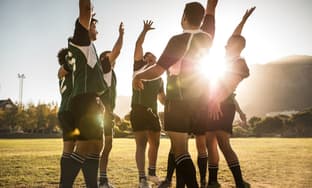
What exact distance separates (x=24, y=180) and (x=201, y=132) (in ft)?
13.6

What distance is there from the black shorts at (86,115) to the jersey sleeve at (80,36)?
0.69 meters

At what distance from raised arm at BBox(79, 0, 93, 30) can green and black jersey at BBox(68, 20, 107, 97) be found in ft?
0.38

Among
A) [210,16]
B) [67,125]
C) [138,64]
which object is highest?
[210,16]

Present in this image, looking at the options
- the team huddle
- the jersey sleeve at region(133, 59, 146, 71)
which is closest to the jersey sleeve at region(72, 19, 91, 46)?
the team huddle

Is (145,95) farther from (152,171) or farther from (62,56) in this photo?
(62,56)

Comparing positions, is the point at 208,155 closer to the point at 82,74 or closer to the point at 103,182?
the point at 103,182

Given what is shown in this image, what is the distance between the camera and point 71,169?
15.5 ft

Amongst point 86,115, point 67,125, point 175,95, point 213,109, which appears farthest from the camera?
point 213,109

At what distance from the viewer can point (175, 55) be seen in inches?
174

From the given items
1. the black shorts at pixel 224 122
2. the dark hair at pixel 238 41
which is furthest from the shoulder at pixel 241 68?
the black shorts at pixel 224 122

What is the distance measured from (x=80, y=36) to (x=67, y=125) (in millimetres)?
1493

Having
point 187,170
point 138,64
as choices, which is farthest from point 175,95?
point 138,64

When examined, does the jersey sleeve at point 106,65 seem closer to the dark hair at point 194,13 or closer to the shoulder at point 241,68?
the shoulder at point 241,68

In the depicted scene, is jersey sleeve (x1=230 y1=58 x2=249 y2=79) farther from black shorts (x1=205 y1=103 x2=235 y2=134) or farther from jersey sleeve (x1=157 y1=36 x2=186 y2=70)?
jersey sleeve (x1=157 y1=36 x2=186 y2=70)
